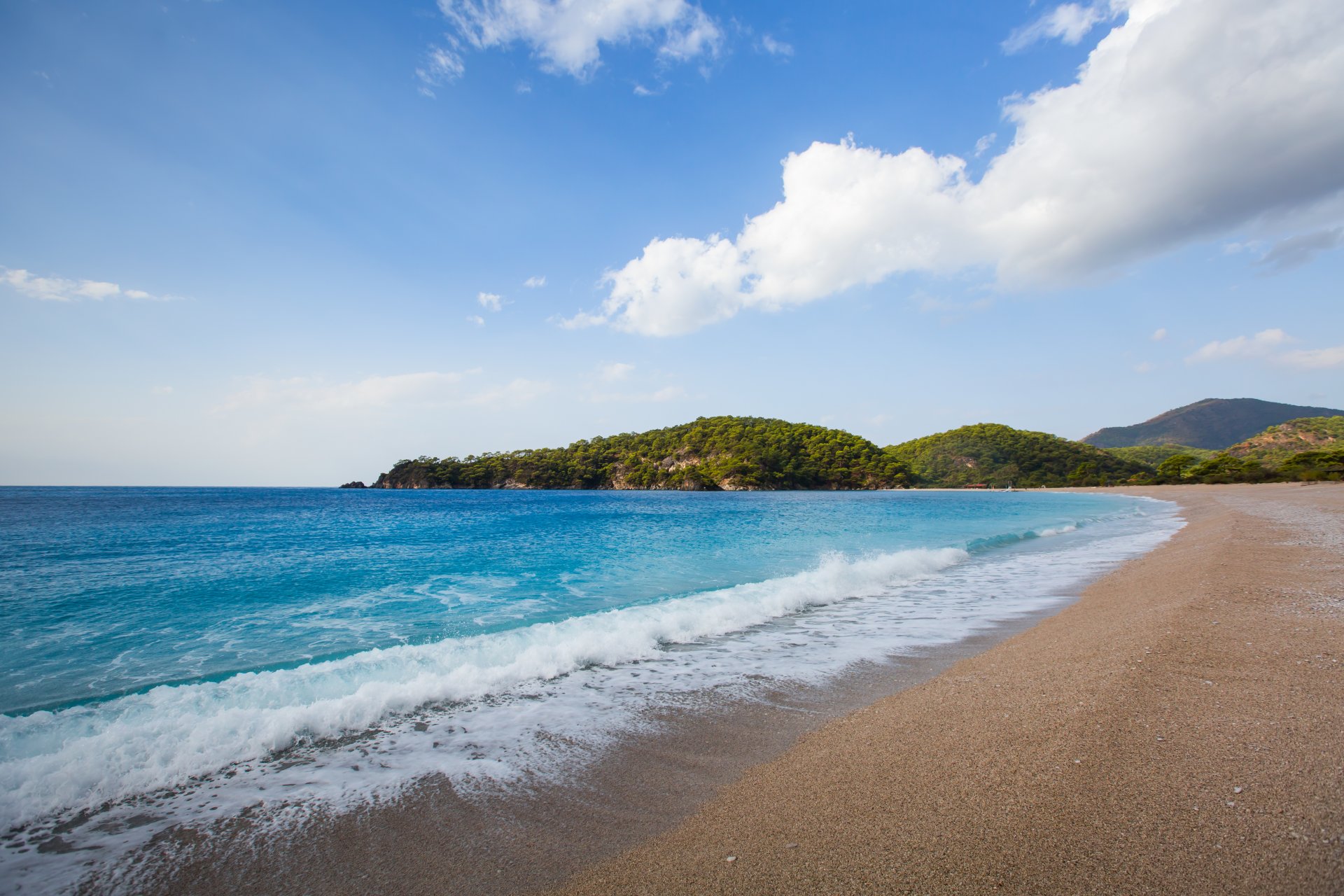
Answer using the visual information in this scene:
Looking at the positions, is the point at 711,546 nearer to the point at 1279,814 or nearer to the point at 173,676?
the point at 173,676

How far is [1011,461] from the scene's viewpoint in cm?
12494

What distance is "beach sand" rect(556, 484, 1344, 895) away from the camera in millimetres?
2715

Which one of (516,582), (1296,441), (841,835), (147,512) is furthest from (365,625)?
(1296,441)

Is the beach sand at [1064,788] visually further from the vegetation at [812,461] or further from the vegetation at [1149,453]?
the vegetation at [1149,453]

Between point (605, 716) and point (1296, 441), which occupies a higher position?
point (1296, 441)

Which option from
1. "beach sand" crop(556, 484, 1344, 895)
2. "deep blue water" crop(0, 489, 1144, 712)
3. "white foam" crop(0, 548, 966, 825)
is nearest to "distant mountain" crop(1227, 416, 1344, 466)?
"deep blue water" crop(0, 489, 1144, 712)

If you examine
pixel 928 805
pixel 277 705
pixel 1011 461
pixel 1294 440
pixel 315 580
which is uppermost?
pixel 1294 440

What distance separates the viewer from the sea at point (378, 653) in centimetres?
430

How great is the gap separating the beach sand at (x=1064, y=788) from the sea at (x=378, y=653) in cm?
171

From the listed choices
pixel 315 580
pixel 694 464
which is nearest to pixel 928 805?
pixel 315 580

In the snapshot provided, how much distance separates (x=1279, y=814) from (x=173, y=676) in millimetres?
11485

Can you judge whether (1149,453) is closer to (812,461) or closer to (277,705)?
(812,461)

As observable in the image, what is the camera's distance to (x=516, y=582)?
572 inches

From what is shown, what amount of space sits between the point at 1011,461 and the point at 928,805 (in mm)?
144767
